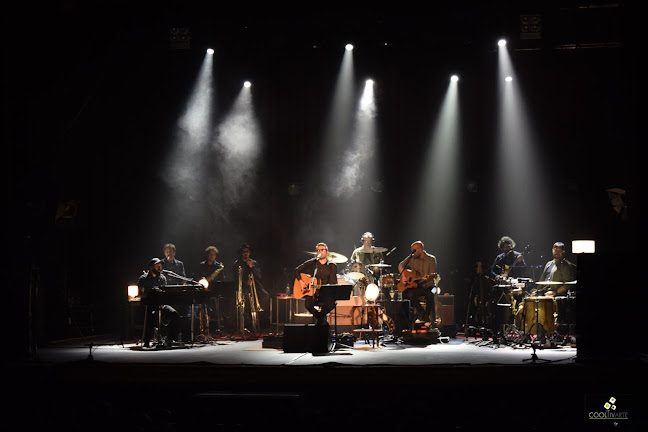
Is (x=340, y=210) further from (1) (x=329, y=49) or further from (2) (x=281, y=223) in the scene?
(1) (x=329, y=49)

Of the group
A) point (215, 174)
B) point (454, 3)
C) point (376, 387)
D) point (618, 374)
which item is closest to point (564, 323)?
point (618, 374)

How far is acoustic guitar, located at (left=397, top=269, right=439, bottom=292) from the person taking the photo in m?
11.4

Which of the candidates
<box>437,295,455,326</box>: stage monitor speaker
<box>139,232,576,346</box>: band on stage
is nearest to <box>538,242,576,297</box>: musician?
<box>139,232,576,346</box>: band on stage

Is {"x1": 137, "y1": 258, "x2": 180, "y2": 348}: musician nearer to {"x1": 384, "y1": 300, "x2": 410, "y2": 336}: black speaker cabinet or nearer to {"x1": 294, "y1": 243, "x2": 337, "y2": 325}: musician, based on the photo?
{"x1": 294, "y1": 243, "x2": 337, "y2": 325}: musician

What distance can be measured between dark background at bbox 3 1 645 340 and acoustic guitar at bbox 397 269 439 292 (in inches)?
120

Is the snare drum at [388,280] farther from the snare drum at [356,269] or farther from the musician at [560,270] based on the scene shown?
the musician at [560,270]

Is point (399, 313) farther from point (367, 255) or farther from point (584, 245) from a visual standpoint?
point (584, 245)

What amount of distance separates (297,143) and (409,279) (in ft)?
15.7

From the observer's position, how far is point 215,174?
14695 millimetres

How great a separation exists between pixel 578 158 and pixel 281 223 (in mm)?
6633

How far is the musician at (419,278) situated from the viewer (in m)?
11.4

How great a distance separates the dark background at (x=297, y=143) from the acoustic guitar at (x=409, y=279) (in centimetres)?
304

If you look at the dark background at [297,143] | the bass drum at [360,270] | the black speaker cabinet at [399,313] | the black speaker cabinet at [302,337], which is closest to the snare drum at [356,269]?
the bass drum at [360,270]

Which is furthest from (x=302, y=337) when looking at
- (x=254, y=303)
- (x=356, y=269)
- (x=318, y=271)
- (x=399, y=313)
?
(x=254, y=303)
